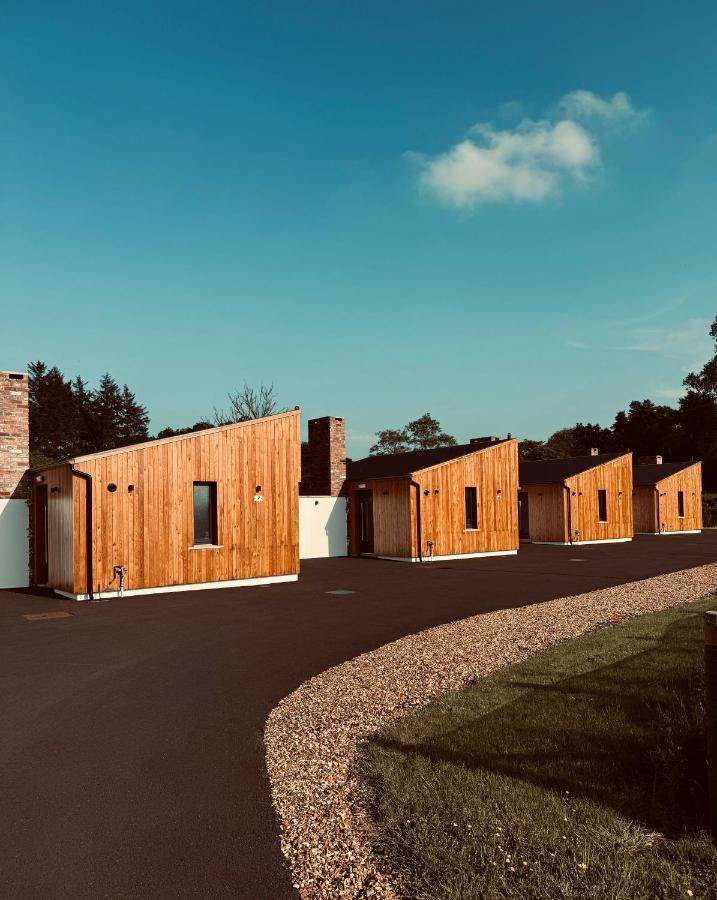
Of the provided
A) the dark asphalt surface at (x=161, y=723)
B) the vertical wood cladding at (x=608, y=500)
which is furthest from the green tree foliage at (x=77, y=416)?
the dark asphalt surface at (x=161, y=723)

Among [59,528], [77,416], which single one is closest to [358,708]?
[59,528]

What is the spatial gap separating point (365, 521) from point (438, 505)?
12.1ft

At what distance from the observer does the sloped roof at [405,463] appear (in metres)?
23.7

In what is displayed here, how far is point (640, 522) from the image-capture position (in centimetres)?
3769

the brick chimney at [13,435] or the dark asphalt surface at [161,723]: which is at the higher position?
the brick chimney at [13,435]

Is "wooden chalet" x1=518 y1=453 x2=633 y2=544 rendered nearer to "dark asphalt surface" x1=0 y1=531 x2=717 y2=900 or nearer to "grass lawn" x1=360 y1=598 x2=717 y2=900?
"dark asphalt surface" x1=0 y1=531 x2=717 y2=900

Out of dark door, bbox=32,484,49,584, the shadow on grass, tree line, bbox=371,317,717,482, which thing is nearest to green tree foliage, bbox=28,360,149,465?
tree line, bbox=371,317,717,482

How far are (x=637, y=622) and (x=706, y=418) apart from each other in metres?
52.5

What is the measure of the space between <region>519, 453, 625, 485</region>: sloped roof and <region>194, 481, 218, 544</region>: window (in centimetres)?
1820

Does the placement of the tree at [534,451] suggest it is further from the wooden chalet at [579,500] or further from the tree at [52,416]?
the tree at [52,416]

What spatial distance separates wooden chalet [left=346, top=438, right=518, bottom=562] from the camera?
74.3 ft

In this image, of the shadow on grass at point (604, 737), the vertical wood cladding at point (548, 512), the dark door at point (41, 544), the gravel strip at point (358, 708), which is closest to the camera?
the gravel strip at point (358, 708)

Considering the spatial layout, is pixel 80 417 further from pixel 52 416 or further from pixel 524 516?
pixel 524 516

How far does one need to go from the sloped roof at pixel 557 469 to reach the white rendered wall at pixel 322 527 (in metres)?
10.6
